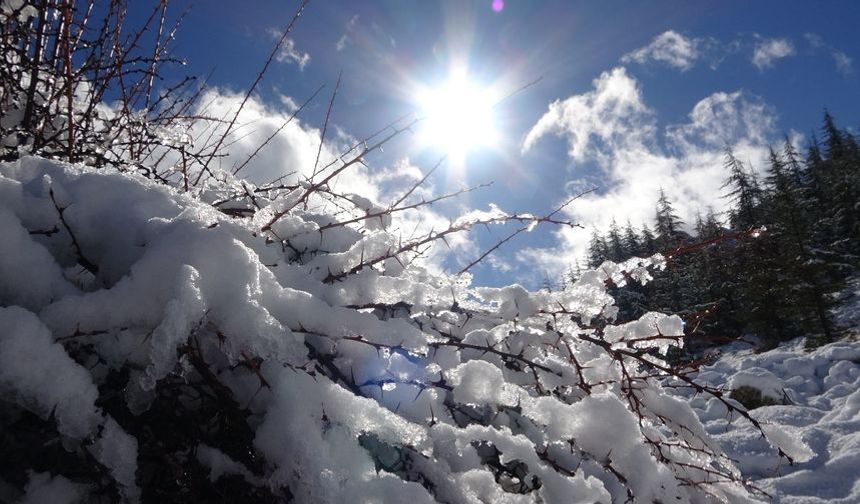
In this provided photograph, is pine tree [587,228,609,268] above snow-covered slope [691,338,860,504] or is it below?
above

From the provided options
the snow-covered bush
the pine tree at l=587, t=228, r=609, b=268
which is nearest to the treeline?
the pine tree at l=587, t=228, r=609, b=268

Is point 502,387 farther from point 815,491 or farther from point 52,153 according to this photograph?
point 815,491

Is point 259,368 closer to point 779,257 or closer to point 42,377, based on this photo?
point 42,377

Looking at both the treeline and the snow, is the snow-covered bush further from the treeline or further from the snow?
the treeline

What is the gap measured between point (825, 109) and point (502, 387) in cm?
5425

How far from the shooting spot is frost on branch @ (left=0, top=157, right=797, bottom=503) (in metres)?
0.83

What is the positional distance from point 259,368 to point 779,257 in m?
26.1

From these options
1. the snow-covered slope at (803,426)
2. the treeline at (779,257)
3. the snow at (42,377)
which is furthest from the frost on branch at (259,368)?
the treeline at (779,257)

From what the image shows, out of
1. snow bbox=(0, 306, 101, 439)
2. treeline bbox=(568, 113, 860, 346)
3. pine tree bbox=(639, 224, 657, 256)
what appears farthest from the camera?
pine tree bbox=(639, 224, 657, 256)

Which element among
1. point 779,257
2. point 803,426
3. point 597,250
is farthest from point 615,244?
point 803,426

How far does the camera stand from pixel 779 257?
71.5ft

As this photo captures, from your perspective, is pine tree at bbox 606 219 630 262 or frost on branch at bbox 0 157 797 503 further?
pine tree at bbox 606 219 630 262

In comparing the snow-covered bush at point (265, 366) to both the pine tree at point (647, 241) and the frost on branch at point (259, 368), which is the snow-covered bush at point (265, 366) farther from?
the pine tree at point (647, 241)

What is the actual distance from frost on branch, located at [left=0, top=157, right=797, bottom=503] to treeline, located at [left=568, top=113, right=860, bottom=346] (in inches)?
418
